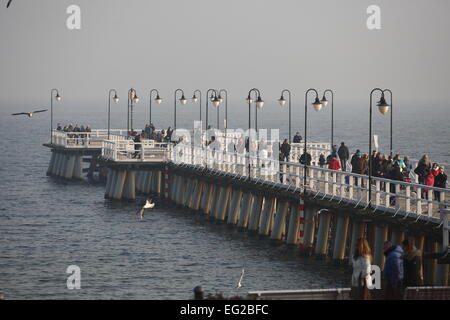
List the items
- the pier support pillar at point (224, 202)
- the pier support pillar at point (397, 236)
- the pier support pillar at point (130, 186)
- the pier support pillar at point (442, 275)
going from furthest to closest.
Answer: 1. the pier support pillar at point (130, 186)
2. the pier support pillar at point (224, 202)
3. the pier support pillar at point (397, 236)
4. the pier support pillar at point (442, 275)

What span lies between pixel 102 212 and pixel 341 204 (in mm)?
24550

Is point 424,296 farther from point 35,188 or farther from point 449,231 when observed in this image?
point 35,188

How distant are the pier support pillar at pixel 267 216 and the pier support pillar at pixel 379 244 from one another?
11198 mm

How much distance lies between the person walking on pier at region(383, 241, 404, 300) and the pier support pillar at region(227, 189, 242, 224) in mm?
27341

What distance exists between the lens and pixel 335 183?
132ft

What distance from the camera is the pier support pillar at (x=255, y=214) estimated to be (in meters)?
48.9

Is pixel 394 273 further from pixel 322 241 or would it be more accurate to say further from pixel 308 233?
pixel 308 233

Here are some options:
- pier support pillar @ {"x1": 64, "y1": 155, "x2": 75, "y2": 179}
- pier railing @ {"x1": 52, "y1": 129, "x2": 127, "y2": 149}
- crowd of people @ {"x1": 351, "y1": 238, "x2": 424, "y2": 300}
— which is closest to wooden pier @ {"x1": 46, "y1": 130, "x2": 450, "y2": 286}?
pier railing @ {"x1": 52, "y1": 129, "x2": 127, "y2": 149}

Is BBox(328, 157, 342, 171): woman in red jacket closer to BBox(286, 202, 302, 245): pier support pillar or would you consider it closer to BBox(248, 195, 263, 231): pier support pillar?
BBox(286, 202, 302, 245): pier support pillar

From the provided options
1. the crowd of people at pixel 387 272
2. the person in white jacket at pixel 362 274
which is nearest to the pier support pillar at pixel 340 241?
the crowd of people at pixel 387 272

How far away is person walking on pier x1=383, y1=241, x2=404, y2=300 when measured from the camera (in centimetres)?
2367

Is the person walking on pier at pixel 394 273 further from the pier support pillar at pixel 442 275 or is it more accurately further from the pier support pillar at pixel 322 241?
the pier support pillar at pixel 322 241

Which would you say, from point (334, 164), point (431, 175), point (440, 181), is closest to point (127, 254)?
point (334, 164)
